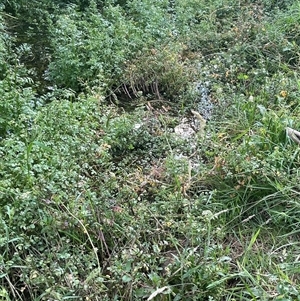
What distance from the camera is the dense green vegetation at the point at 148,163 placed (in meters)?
1.94

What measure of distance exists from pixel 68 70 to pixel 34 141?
1.09 m

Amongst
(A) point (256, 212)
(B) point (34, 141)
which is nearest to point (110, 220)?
(B) point (34, 141)

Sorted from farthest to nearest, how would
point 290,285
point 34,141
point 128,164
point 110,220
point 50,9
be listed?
point 50,9, point 128,164, point 34,141, point 110,220, point 290,285

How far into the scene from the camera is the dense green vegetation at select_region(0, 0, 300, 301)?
1.94 m

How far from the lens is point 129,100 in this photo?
3.47 metres

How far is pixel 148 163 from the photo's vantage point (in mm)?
2756

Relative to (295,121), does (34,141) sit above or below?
above

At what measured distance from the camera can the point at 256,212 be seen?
241 centimetres

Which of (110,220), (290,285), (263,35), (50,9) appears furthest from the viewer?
(50,9)

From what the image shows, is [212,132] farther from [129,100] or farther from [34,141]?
[34,141]

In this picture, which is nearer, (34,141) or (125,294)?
(125,294)

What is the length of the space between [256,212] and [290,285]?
60cm

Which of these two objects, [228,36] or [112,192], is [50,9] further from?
[112,192]

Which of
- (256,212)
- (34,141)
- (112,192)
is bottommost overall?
(256,212)
